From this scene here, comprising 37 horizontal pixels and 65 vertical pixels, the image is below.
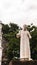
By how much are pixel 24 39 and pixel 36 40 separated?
22.3 meters

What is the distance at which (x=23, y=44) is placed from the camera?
12922 mm

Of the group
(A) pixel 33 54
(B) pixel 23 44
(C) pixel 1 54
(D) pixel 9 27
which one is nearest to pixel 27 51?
(B) pixel 23 44

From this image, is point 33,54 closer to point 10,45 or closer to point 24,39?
point 10,45

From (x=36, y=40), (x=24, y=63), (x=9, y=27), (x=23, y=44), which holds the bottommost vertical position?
(x=24, y=63)

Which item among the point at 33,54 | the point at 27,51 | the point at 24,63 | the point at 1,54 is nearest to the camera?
the point at 24,63

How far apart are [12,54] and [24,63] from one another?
24018mm

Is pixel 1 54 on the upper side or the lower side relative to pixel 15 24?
lower

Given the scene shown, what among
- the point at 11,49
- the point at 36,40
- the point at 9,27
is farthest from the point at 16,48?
the point at 9,27

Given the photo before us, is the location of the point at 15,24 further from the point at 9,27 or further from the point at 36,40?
the point at 36,40

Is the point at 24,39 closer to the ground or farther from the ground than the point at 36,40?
closer to the ground

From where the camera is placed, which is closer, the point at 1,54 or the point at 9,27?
the point at 1,54

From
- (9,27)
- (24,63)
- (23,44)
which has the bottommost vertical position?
(24,63)

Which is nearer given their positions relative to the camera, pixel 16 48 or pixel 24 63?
pixel 24 63

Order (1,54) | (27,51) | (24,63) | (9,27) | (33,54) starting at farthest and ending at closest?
(9,27)
(1,54)
(33,54)
(27,51)
(24,63)
